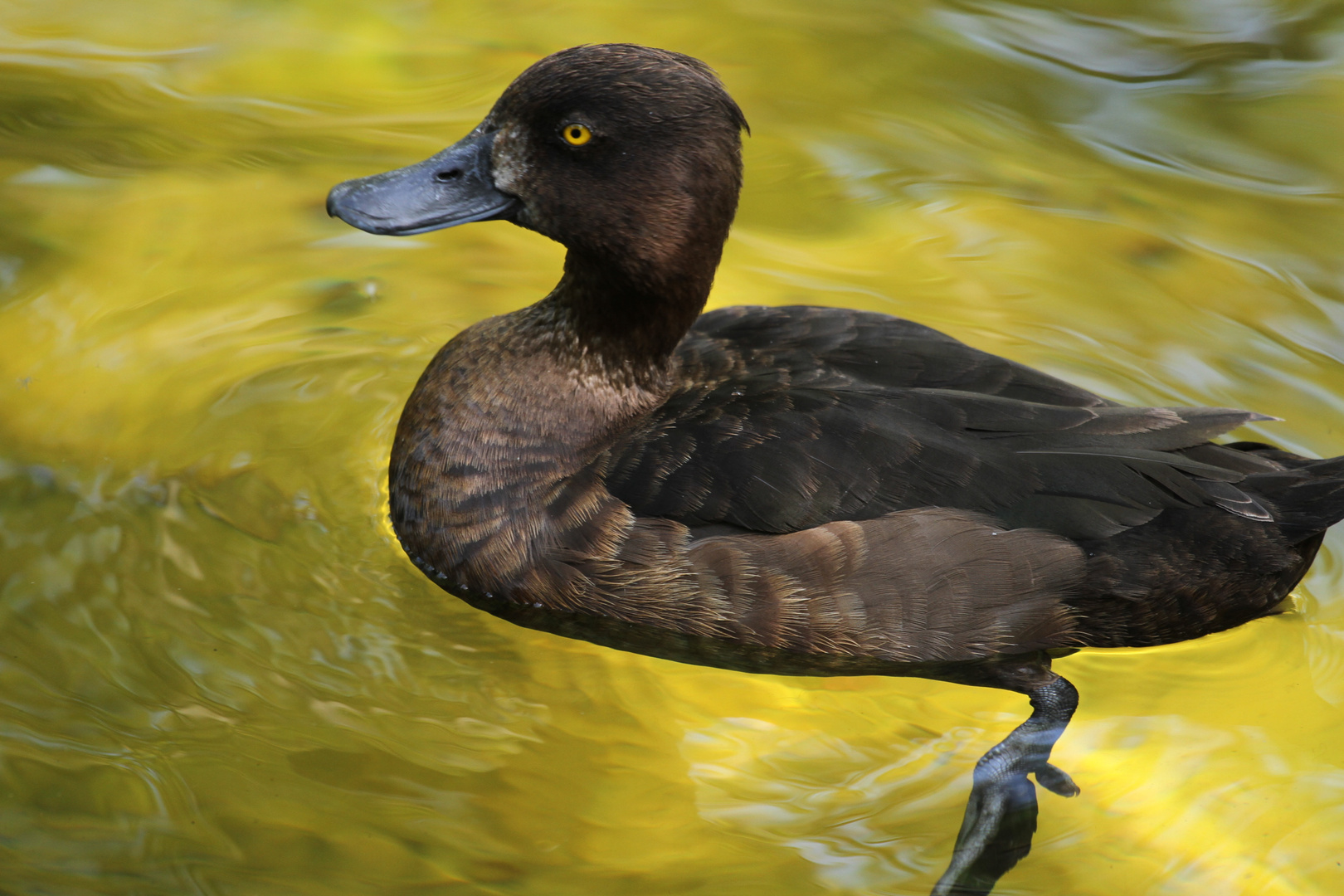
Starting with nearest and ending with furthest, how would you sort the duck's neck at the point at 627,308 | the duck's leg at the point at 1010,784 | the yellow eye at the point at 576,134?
1. the duck's leg at the point at 1010,784
2. the yellow eye at the point at 576,134
3. the duck's neck at the point at 627,308

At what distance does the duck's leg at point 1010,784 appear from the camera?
3197 millimetres

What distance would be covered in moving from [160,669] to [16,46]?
12.7 feet

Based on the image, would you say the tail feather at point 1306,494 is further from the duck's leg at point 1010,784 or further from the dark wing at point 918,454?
the duck's leg at point 1010,784

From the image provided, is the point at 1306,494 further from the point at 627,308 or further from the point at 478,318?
the point at 478,318

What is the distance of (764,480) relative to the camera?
3512 millimetres

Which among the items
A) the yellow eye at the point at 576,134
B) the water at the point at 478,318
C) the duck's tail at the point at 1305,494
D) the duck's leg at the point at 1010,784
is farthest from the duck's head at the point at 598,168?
the duck's tail at the point at 1305,494

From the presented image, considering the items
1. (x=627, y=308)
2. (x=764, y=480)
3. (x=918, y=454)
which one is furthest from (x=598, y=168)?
(x=918, y=454)

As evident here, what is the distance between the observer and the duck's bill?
376 cm

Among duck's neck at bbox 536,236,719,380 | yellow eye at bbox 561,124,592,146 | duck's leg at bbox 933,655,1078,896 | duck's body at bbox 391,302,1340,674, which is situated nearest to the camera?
duck's leg at bbox 933,655,1078,896

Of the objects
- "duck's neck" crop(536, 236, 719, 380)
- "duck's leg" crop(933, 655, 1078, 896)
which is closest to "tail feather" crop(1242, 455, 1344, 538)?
"duck's leg" crop(933, 655, 1078, 896)

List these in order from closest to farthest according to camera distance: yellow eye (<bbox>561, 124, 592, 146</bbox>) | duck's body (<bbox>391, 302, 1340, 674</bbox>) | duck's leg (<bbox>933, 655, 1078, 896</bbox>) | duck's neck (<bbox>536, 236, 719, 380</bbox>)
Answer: duck's leg (<bbox>933, 655, 1078, 896</bbox>) → duck's body (<bbox>391, 302, 1340, 674</bbox>) → yellow eye (<bbox>561, 124, 592, 146</bbox>) → duck's neck (<bbox>536, 236, 719, 380</bbox>)

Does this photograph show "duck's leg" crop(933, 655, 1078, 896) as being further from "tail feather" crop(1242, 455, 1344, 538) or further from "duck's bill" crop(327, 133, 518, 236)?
"duck's bill" crop(327, 133, 518, 236)

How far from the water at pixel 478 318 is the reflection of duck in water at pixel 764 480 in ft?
0.45

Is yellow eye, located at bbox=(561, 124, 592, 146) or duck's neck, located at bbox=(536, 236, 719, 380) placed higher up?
yellow eye, located at bbox=(561, 124, 592, 146)
